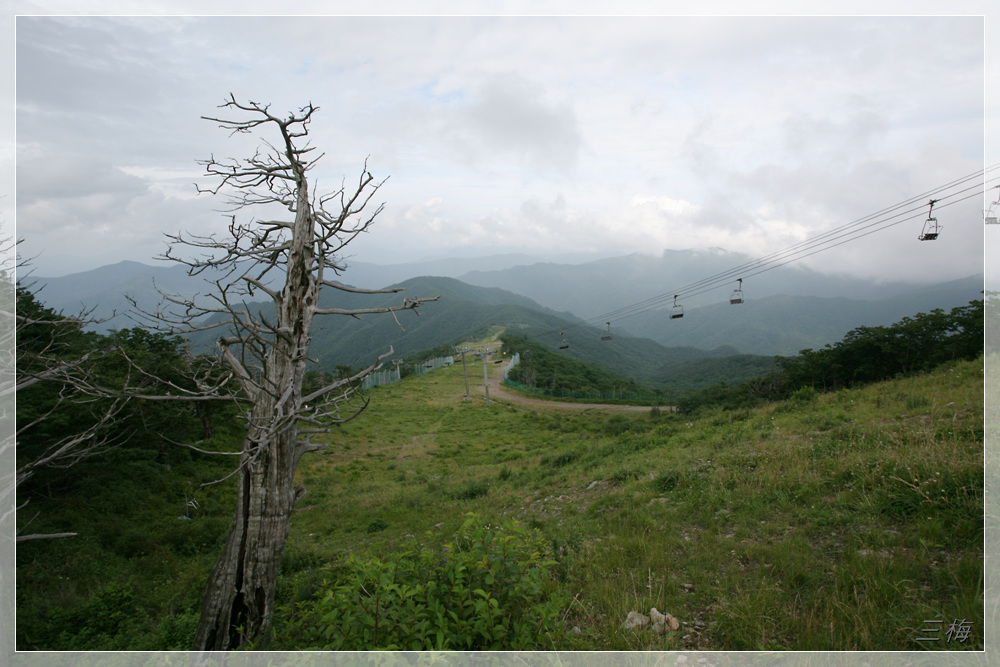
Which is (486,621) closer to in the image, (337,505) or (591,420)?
(337,505)

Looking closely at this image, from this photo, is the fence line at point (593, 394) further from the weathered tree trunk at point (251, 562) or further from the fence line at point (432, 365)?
the weathered tree trunk at point (251, 562)

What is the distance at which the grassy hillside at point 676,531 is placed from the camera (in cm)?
380

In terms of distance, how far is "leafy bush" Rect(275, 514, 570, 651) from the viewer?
306 centimetres

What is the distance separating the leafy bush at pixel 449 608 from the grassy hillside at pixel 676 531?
253mm

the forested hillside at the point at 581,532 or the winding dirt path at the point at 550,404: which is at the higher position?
the forested hillside at the point at 581,532

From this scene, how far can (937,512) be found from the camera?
483 cm

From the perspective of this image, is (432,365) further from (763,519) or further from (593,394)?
(763,519)

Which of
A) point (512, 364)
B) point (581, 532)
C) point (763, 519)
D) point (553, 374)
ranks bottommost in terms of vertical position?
point (553, 374)

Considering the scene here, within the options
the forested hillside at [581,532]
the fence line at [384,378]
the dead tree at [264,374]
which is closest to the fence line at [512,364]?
the fence line at [384,378]

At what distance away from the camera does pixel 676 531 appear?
241 inches

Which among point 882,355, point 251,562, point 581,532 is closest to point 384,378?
point 882,355

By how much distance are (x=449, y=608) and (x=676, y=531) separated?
4.00 m

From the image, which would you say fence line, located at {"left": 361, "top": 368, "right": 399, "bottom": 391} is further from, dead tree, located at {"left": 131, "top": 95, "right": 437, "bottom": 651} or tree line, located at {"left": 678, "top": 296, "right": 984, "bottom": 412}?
dead tree, located at {"left": 131, "top": 95, "right": 437, "bottom": 651}

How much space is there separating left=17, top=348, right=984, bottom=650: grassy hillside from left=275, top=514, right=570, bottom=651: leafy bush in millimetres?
253
